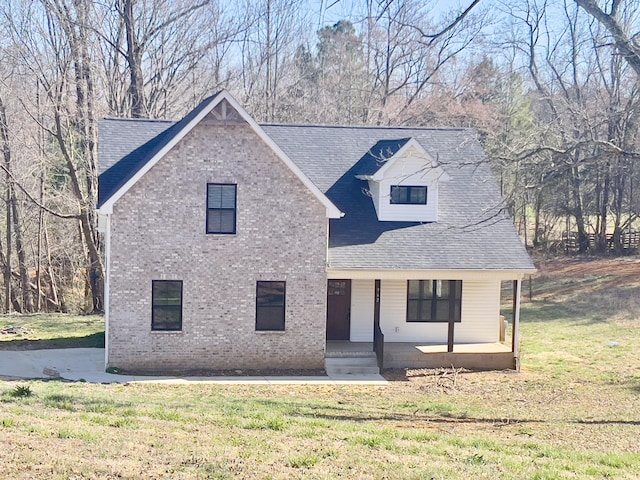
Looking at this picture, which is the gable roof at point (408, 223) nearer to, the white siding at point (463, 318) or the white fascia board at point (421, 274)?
the white fascia board at point (421, 274)

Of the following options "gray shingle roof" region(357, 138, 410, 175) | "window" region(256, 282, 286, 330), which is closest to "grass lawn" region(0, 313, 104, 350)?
"window" region(256, 282, 286, 330)

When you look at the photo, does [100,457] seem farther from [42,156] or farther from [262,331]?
[42,156]

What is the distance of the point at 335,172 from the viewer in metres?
24.0

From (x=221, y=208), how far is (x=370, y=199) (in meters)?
5.10

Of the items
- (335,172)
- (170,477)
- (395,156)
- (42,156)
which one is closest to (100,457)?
(170,477)

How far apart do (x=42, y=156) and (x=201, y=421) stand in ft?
83.4

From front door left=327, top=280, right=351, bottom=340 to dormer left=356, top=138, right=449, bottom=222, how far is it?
219 cm

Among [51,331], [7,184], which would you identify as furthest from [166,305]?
[7,184]

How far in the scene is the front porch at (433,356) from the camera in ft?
68.1

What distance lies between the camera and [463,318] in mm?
22703

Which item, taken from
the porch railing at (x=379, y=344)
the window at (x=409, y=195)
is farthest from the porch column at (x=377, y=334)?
the window at (x=409, y=195)

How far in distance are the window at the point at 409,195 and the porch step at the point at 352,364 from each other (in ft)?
14.7

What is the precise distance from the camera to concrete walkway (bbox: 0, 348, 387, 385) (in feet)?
61.3

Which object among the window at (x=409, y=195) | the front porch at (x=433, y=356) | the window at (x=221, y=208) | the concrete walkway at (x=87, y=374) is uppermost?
the window at (x=409, y=195)
